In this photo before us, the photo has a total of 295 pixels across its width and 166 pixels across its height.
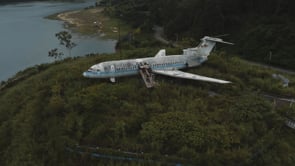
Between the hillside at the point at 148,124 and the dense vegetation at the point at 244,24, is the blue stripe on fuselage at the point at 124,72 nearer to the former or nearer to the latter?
the hillside at the point at 148,124

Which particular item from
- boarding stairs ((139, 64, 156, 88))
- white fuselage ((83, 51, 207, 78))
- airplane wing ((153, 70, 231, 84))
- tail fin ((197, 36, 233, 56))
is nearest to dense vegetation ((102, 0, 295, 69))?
tail fin ((197, 36, 233, 56))

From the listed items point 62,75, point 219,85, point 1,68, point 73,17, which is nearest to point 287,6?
point 219,85

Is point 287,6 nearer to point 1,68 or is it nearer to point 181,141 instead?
point 181,141

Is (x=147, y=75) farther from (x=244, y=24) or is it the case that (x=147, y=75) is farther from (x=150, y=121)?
(x=244, y=24)

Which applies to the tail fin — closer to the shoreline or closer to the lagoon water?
the lagoon water

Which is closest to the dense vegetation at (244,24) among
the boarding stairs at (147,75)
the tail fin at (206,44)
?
the tail fin at (206,44)

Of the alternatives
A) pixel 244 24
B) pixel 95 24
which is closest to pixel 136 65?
pixel 244 24
